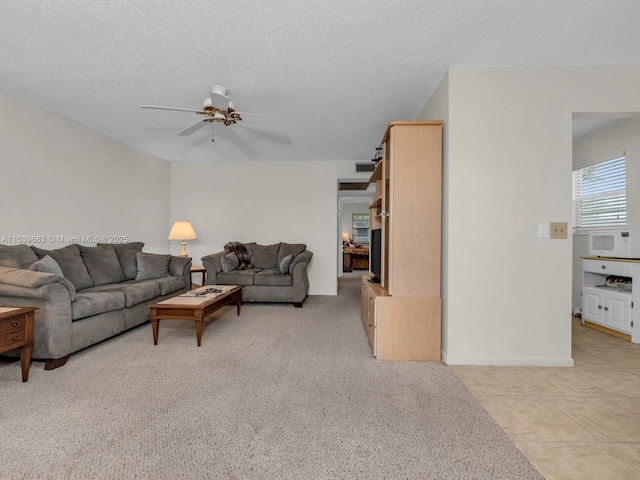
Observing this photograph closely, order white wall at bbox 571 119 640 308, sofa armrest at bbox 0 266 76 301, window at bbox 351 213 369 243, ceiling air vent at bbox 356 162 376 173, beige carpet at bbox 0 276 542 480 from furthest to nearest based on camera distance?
1. window at bbox 351 213 369 243
2. ceiling air vent at bbox 356 162 376 173
3. white wall at bbox 571 119 640 308
4. sofa armrest at bbox 0 266 76 301
5. beige carpet at bbox 0 276 542 480

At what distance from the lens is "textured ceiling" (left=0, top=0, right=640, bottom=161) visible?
1956mm

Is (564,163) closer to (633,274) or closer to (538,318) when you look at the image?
(538,318)

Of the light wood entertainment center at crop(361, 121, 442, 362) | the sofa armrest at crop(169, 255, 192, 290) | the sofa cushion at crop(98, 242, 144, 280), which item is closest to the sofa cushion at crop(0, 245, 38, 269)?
the sofa cushion at crop(98, 242, 144, 280)

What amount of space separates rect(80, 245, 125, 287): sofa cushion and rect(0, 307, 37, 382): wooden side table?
1445 millimetres

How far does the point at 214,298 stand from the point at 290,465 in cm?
215

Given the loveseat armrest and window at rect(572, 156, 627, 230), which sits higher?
window at rect(572, 156, 627, 230)

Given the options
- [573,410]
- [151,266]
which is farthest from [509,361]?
[151,266]

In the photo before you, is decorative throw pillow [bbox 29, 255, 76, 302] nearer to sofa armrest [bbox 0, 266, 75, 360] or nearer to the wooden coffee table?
sofa armrest [bbox 0, 266, 75, 360]

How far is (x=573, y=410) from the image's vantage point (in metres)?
1.88

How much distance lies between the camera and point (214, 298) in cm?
325

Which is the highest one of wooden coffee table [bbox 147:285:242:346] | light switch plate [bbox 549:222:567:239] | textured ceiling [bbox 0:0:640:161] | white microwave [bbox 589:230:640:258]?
textured ceiling [bbox 0:0:640:161]

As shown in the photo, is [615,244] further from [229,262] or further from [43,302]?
[43,302]

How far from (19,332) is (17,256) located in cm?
107

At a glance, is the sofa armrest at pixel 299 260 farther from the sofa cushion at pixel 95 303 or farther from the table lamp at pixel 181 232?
the sofa cushion at pixel 95 303
